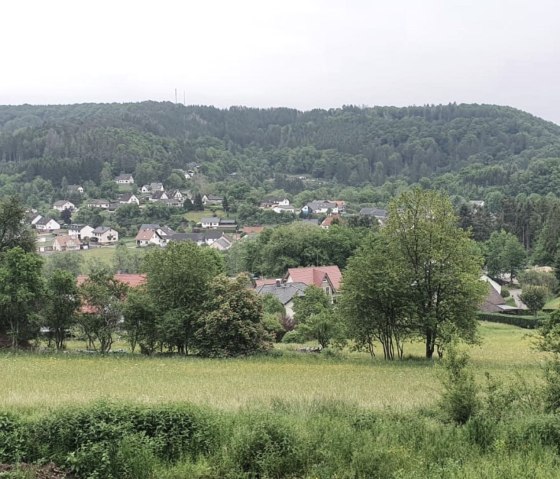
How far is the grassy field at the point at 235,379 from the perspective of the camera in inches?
667

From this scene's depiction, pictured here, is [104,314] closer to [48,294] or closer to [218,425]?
[48,294]

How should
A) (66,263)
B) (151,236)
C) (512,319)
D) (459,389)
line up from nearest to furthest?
(459,389), (512,319), (66,263), (151,236)

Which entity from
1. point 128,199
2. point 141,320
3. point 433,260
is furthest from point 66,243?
point 433,260

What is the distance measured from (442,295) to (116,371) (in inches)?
632

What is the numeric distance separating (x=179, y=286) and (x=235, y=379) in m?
12.4

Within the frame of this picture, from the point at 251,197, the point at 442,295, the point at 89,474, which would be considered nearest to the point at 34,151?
the point at 251,197

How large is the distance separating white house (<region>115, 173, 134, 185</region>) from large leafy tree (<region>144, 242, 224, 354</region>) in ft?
515

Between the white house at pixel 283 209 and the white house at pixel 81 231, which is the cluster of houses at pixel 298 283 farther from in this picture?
the white house at pixel 283 209

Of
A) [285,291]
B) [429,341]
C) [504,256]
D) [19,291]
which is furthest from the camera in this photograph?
[504,256]

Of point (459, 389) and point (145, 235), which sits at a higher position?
point (459, 389)

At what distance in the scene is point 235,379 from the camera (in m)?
23.4

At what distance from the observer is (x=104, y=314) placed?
33.3m

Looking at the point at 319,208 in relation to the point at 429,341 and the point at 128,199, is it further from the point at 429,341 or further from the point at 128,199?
the point at 429,341

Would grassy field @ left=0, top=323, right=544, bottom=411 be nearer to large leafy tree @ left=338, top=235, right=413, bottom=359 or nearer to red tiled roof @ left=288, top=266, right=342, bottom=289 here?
large leafy tree @ left=338, top=235, right=413, bottom=359
